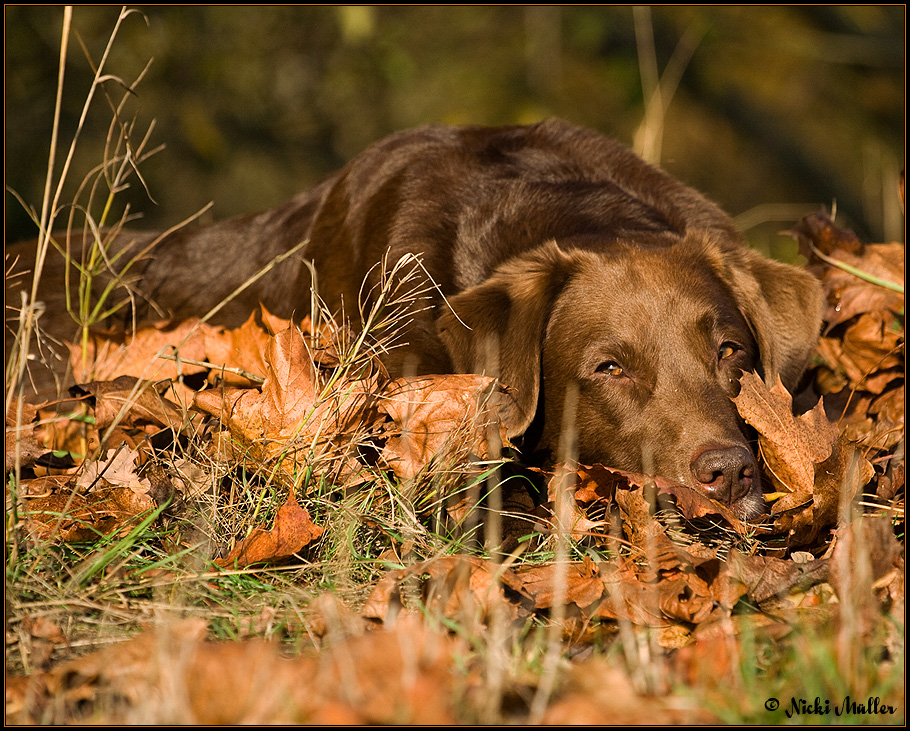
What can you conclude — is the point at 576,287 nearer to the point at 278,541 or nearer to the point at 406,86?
the point at 278,541

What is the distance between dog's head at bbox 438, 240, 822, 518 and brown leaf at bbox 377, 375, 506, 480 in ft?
0.64

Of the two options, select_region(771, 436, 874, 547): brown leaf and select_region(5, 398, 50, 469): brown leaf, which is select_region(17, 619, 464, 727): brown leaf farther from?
select_region(771, 436, 874, 547): brown leaf

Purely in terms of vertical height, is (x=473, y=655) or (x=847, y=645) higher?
(x=847, y=645)

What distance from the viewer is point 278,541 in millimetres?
2604

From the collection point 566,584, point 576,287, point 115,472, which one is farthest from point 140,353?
point 566,584

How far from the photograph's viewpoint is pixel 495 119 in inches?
395

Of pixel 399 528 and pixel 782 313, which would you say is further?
pixel 782 313

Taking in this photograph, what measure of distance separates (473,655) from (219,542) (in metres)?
1.00

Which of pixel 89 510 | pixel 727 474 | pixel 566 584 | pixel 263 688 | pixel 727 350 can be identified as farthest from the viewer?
pixel 727 350

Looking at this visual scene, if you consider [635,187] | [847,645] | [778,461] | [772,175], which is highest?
[635,187]

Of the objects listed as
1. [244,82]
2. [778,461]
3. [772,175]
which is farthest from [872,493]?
[772,175]

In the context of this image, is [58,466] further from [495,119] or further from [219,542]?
[495,119]

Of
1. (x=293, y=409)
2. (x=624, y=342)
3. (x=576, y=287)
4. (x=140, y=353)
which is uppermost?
(x=576, y=287)

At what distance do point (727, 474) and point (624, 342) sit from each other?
0.59 meters
